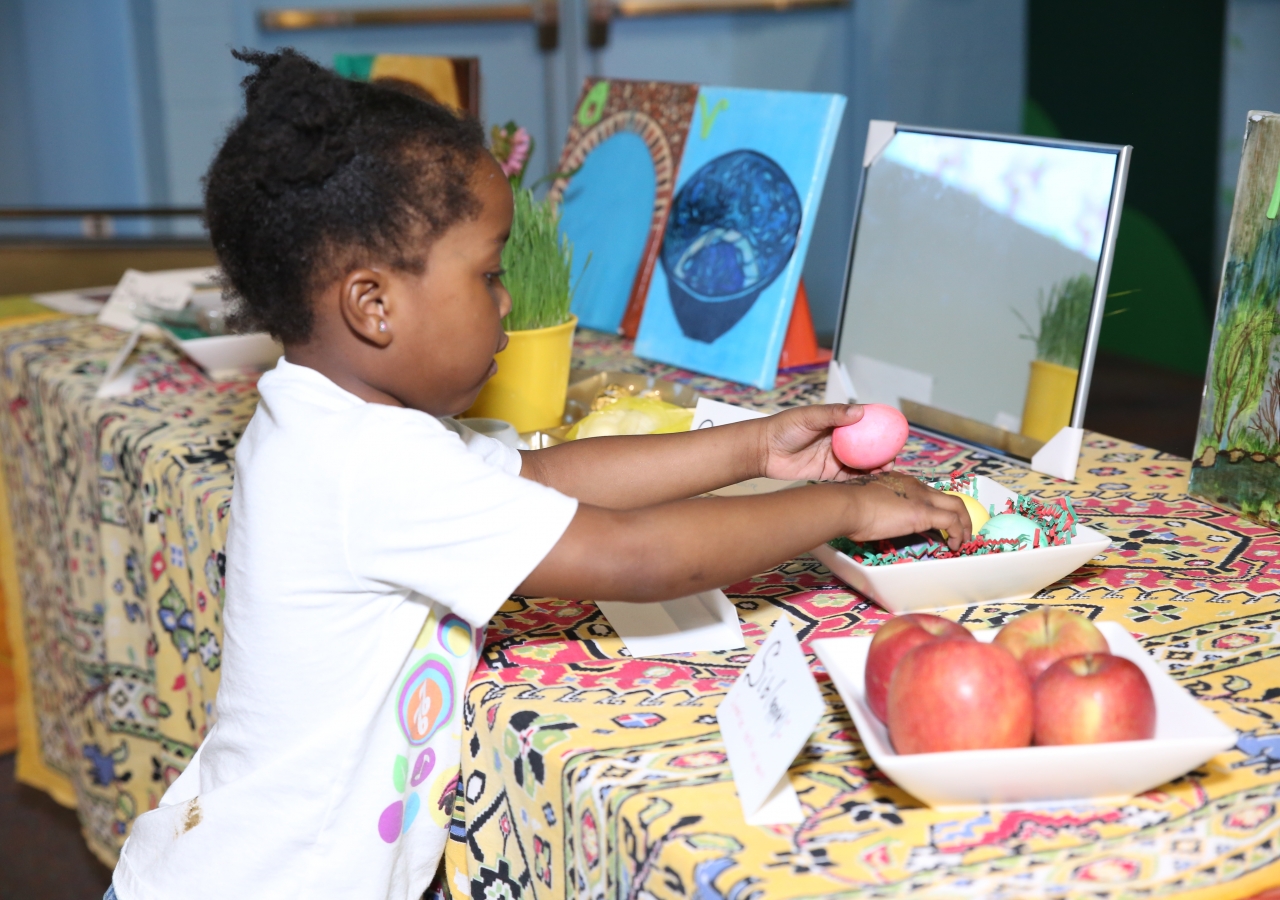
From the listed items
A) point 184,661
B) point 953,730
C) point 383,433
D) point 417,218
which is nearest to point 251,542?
point 383,433

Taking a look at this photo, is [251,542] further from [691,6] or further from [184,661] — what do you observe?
[691,6]

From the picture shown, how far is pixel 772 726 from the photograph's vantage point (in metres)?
0.65

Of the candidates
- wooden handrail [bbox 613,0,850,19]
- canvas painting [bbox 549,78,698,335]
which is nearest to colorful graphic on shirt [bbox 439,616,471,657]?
canvas painting [bbox 549,78,698,335]

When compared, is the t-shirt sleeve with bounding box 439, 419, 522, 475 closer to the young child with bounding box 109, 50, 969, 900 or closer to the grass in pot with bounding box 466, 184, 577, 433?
the young child with bounding box 109, 50, 969, 900

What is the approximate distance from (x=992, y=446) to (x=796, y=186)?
41 centimetres

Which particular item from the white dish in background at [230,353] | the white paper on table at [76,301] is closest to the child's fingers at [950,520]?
the white dish in background at [230,353]

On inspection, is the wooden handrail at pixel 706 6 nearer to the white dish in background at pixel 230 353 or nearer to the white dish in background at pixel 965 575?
the white dish in background at pixel 230 353

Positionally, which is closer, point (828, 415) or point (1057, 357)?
point (828, 415)

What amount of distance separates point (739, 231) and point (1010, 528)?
70 cm

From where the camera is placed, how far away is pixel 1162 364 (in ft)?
14.3

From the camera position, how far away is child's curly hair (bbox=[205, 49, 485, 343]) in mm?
769

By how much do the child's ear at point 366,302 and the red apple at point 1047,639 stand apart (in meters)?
0.45

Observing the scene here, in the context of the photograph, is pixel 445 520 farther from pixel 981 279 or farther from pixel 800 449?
pixel 981 279

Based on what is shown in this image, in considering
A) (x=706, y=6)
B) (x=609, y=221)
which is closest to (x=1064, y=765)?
(x=609, y=221)
